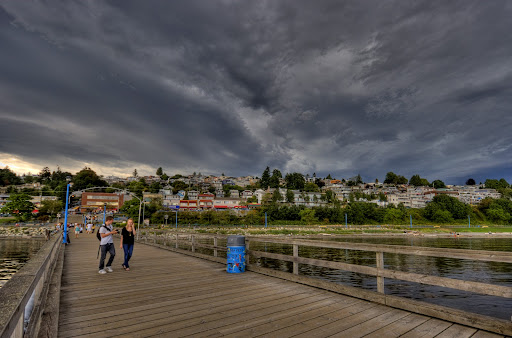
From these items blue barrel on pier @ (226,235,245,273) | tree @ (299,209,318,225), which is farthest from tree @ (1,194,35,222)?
blue barrel on pier @ (226,235,245,273)

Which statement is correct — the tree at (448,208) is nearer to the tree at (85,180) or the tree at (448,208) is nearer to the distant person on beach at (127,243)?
the distant person on beach at (127,243)

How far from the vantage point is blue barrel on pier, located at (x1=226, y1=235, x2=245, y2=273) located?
27.8 feet

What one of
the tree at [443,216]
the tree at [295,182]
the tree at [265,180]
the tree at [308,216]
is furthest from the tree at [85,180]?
the tree at [443,216]

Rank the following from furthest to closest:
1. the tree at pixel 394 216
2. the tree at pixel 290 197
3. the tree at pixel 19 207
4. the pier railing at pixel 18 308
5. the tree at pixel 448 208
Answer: the tree at pixel 290 197
the tree at pixel 448 208
the tree at pixel 394 216
the tree at pixel 19 207
the pier railing at pixel 18 308

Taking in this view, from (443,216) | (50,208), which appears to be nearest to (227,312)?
(50,208)

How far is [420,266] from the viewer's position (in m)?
23.6

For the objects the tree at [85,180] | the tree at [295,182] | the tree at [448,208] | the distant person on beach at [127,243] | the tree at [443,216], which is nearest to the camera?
the distant person on beach at [127,243]

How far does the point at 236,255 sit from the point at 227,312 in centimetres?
370

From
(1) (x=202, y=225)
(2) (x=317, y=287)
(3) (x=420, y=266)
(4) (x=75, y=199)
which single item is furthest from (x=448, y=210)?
(4) (x=75, y=199)

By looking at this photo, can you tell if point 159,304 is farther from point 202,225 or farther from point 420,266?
point 202,225

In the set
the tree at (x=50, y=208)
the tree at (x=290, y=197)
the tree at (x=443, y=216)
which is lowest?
the tree at (x=443, y=216)

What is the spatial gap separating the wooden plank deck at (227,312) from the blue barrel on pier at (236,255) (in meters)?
0.99

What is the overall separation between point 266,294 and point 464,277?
19360mm

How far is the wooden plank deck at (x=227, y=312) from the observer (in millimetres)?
3971
